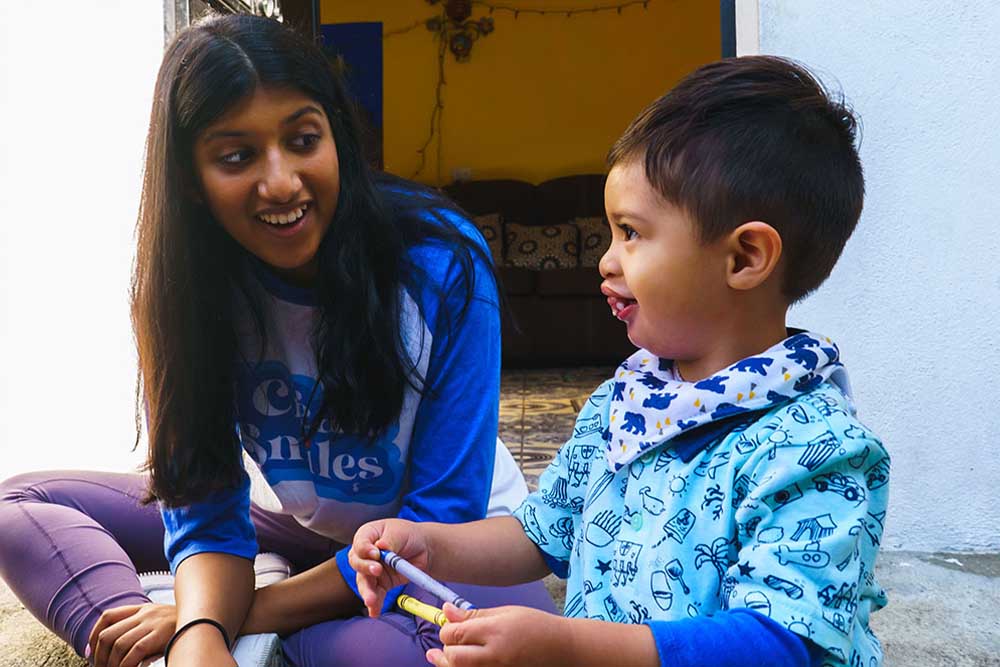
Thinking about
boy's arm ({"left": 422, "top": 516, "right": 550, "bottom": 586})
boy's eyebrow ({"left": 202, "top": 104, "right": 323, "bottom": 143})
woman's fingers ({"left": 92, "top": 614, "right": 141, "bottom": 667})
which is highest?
boy's eyebrow ({"left": 202, "top": 104, "right": 323, "bottom": 143})

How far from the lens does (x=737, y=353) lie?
2.82ft

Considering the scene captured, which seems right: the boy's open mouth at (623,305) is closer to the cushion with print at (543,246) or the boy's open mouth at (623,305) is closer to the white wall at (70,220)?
the white wall at (70,220)

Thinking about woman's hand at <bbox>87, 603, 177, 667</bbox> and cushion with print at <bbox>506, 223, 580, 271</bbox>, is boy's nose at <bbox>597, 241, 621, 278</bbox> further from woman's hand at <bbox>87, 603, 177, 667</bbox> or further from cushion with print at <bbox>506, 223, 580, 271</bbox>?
cushion with print at <bbox>506, 223, 580, 271</bbox>

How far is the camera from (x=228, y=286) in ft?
4.17

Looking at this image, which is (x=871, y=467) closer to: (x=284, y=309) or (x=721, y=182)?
(x=721, y=182)

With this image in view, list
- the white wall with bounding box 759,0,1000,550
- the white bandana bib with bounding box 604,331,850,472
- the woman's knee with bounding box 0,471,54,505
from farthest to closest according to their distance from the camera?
the white wall with bounding box 759,0,1000,550
the woman's knee with bounding box 0,471,54,505
the white bandana bib with bounding box 604,331,850,472

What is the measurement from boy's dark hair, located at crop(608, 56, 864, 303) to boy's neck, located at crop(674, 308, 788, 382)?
0.04 m

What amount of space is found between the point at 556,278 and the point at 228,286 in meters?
4.43

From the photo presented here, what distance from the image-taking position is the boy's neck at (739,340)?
0.86 metres

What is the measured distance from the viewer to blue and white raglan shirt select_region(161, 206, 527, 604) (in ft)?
4.17

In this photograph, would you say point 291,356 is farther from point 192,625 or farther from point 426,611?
point 426,611

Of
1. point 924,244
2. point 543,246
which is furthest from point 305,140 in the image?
point 543,246

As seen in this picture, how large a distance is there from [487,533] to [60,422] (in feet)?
6.36

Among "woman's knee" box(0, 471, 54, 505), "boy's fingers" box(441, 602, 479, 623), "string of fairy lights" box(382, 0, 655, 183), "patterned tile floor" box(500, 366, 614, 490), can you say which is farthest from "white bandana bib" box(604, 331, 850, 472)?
"string of fairy lights" box(382, 0, 655, 183)
